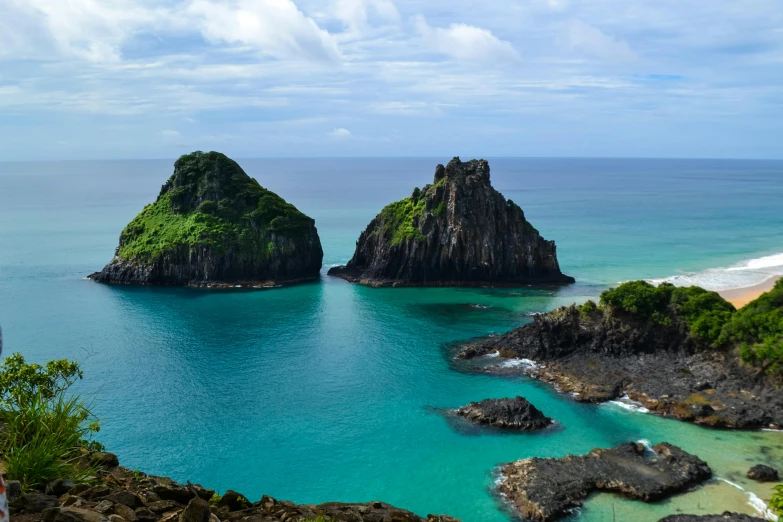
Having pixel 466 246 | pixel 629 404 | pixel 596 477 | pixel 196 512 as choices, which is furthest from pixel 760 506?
pixel 466 246

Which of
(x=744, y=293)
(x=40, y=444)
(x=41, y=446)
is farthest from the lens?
(x=744, y=293)

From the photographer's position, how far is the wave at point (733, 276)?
97.8 meters

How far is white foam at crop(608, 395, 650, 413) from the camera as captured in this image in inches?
1996

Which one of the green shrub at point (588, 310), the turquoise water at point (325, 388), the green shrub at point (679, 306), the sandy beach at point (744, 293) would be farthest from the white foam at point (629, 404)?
the sandy beach at point (744, 293)

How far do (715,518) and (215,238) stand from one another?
88708 millimetres

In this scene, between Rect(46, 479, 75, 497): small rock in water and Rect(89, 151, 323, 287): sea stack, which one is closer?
Rect(46, 479, 75, 497): small rock in water

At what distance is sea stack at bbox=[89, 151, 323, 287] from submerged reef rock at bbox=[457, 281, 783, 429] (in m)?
48.5

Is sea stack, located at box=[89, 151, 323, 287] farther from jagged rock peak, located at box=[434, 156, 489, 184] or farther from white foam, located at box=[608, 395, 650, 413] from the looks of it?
white foam, located at box=[608, 395, 650, 413]

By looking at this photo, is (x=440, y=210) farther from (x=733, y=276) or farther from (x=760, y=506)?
(x=760, y=506)

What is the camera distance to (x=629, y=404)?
170 ft

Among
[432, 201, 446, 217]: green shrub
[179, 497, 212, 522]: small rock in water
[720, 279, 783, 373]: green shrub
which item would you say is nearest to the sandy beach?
[720, 279, 783, 373]: green shrub

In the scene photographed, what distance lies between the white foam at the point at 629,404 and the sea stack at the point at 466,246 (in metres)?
48.6

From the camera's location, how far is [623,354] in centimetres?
6019

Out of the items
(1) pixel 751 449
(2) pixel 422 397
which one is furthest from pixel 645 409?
(2) pixel 422 397
